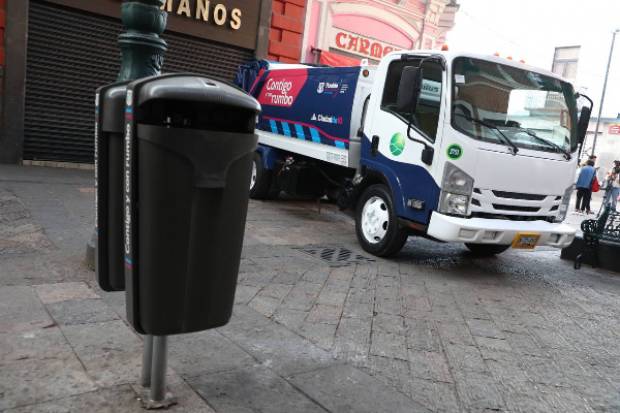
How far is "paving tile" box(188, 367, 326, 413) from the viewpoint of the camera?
2645mm

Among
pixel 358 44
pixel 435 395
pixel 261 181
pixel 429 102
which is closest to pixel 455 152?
pixel 429 102

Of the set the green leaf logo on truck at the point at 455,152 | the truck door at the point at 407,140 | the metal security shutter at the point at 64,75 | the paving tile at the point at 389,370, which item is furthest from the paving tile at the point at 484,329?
the metal security shutter at the point at 64,75

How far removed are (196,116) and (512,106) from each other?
14.4ft

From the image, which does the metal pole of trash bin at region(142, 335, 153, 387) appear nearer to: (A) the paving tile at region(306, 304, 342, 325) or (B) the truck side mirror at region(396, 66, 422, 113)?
(A) the paving tile at region(306, 304, 342, 325)

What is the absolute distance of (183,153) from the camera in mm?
2148

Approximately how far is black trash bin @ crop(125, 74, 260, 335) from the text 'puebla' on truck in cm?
299

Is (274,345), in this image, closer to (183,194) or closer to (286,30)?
(183,194)

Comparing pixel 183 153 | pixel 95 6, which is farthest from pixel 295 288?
pixel 95 6

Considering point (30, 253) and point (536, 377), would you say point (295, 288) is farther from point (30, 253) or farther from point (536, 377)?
point (30, 253)

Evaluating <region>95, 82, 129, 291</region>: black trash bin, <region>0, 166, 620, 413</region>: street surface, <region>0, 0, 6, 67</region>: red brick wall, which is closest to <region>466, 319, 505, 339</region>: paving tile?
<region>0, 166, 620, 413</region>: street surface

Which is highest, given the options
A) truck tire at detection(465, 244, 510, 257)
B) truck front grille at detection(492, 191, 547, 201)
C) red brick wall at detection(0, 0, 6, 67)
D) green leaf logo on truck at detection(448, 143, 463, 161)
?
red brick wall at detection(0, 0, 6, 67)

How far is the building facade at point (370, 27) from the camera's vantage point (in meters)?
13.3

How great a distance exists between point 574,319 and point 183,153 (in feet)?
13.6

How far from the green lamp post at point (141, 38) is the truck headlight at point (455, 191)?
2.99 metres
